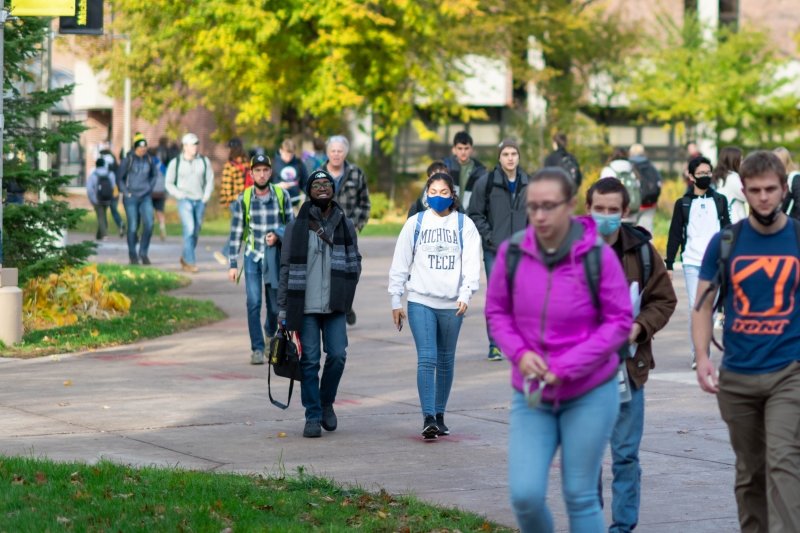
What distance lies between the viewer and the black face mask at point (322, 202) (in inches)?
389

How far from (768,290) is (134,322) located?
1050cm

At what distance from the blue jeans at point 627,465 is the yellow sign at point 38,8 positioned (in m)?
8.71

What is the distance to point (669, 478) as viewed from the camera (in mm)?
8461

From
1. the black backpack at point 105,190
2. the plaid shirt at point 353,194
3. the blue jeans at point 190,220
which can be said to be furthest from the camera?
the black backpack at point 105,190

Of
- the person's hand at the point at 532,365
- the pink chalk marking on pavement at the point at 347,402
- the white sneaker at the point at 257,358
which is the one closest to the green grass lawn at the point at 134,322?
the white sneaker at the point at 257,358

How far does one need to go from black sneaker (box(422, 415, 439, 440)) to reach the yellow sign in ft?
20.6

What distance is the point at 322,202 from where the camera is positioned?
9914 mm

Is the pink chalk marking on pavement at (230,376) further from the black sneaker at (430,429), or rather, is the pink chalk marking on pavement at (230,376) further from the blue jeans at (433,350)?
the black sneaker at (430,429)

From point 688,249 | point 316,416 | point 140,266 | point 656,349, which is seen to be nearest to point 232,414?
point 316,416

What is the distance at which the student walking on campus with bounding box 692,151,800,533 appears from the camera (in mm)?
5957

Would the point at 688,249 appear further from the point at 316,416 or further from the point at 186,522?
the point at 186,522

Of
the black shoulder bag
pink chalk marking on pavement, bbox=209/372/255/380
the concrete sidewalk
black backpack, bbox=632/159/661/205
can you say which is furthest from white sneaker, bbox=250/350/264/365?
black backpack, bbox=632/159/661/205

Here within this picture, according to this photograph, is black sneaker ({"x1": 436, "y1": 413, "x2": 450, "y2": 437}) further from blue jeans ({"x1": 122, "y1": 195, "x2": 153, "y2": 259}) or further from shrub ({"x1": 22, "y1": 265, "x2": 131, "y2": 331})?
blue jeans ({"x1": 122, "y1": 195, "x2": 153, "y2": 259})

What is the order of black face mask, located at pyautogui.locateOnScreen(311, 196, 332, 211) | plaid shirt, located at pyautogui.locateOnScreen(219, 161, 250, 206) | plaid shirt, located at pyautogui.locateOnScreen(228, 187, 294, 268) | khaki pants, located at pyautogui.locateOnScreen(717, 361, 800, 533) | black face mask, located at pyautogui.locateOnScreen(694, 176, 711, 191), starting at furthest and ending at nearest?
plaid shirt, located at pyautogui.locateOnScreen(219, 161, 250, 206), plaid shirt, located at pyautogui.locateOnScreen(228, 187, 294, 268), black face mask, located at pyautogui.locateOnScreen(694, 176, 711, 191), black face mask, located at pyautogui.locateOnScreen(311, 196, 332, 211), khaki pants, located at pyautogui.locateOnScreen(717, 361, 800, 533)
